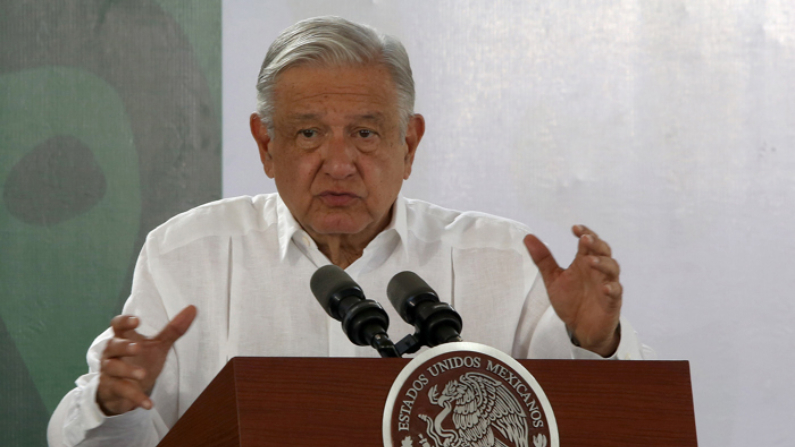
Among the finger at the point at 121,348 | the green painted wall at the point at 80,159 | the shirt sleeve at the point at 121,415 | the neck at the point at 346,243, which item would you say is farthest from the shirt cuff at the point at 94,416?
the green painted wall at the point at 80,159

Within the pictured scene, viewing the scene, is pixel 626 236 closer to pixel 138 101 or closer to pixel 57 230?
pixel 138 101

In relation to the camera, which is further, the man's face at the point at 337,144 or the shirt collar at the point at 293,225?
the shirt collar at the point at 293,225

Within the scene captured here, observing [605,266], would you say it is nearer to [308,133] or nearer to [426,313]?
[426,313]

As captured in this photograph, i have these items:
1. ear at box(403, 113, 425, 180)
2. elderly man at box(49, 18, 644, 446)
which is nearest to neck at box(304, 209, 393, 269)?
elderly man at box(49, 18, 644, 446)

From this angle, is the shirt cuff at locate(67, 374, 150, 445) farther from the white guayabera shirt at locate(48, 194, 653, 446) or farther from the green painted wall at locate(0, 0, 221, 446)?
the green painted wall at locate(0, 0, 221, 446)

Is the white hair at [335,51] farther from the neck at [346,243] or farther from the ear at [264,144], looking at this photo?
the neck at [346,243]

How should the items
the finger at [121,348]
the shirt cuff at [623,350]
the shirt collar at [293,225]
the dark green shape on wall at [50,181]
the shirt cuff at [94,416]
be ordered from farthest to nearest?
the dark green shape on wall at [50,181] < the shirt collar at [293,225] < the shirt cuff at [623,350] < the shirt cuff at [94,416] < the finger at [121,348]

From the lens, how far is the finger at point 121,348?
1.08 m

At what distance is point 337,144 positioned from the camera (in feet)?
5.66

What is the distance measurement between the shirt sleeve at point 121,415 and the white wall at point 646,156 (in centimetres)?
91

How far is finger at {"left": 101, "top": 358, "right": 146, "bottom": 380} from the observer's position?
1.08m

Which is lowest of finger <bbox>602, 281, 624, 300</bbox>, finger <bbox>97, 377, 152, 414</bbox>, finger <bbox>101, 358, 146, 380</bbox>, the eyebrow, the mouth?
finger <bbox>97, 377, 152, 414</bbox>

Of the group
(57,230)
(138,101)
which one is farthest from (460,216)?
(57,230)

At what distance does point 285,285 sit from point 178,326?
2.17 ft
